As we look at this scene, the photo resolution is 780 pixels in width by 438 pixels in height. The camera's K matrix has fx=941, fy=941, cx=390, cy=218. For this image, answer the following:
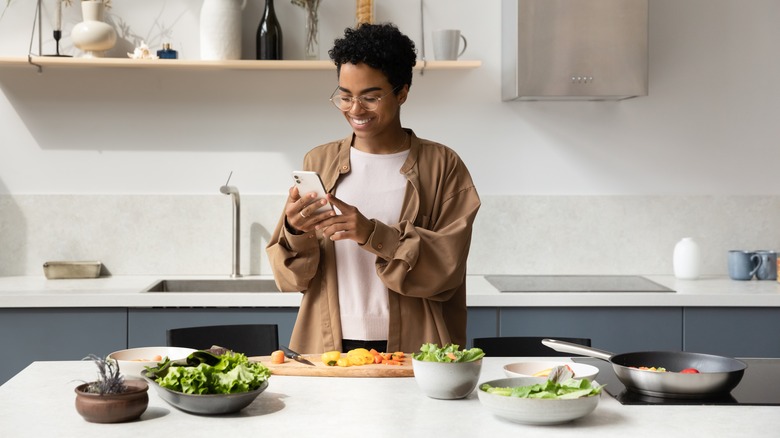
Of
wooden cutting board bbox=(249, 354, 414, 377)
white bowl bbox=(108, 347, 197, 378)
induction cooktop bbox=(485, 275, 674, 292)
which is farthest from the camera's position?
induction cooktop bbox=(485, 275, 674, 292)

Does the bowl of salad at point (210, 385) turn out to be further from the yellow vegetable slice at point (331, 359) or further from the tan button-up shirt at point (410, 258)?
the tan button-up shirt at point (410, 258)

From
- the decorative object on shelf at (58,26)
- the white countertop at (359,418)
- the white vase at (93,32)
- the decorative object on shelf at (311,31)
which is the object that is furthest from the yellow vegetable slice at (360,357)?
the decorative object on shelf at (58,26)

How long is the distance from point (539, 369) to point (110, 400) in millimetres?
871

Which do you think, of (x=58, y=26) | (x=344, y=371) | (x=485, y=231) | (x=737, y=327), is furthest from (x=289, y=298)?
(x=737, y=327)

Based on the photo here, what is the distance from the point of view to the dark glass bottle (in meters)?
3.88

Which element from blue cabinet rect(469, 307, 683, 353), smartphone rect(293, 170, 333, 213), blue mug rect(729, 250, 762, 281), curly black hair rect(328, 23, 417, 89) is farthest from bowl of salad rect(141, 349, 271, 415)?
blue mug rect(729, 250, 762, 281)

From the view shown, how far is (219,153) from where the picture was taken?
4.06m

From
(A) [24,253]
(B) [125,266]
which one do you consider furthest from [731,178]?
(A) [24,253]

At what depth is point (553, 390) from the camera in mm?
1699

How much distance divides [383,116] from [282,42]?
1632mm

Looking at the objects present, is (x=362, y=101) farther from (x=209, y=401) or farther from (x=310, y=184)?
(x=209, y=401)

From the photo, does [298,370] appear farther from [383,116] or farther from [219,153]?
[219,153]

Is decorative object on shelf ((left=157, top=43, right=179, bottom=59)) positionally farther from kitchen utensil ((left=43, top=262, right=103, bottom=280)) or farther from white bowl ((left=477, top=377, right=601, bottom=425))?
white bowl ((left=477, top=377, right=601, bottom=425))

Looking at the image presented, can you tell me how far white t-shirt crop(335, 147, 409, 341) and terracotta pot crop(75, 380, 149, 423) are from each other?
2.85 ft
